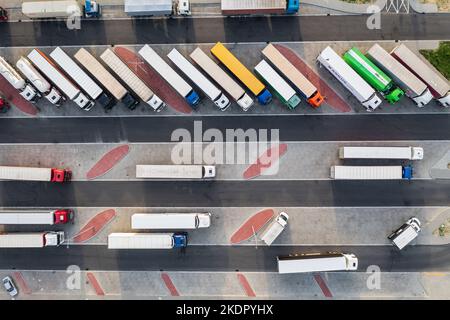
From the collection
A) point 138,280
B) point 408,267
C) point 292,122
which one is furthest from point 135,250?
point 408,267

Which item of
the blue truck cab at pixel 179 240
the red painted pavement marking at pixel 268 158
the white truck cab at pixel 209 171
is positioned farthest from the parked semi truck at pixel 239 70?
the blue truck cab at pixel 179 240

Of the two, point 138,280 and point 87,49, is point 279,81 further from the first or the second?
point 138,280

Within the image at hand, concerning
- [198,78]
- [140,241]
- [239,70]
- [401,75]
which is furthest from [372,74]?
[140,241]

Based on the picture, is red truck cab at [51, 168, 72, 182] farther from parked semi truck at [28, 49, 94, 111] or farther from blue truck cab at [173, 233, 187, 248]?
blue truck cab at [173, 233, 187, 248]

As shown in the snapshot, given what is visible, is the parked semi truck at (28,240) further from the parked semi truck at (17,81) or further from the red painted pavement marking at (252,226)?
the red painted pavement marking at (252,226)

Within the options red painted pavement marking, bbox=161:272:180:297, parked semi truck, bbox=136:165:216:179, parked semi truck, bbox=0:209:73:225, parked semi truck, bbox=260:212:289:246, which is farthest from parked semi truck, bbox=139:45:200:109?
red painted pavement marking, bbox=161:272:180:297

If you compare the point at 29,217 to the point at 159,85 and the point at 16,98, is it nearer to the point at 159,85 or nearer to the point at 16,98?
the point at 16,98
